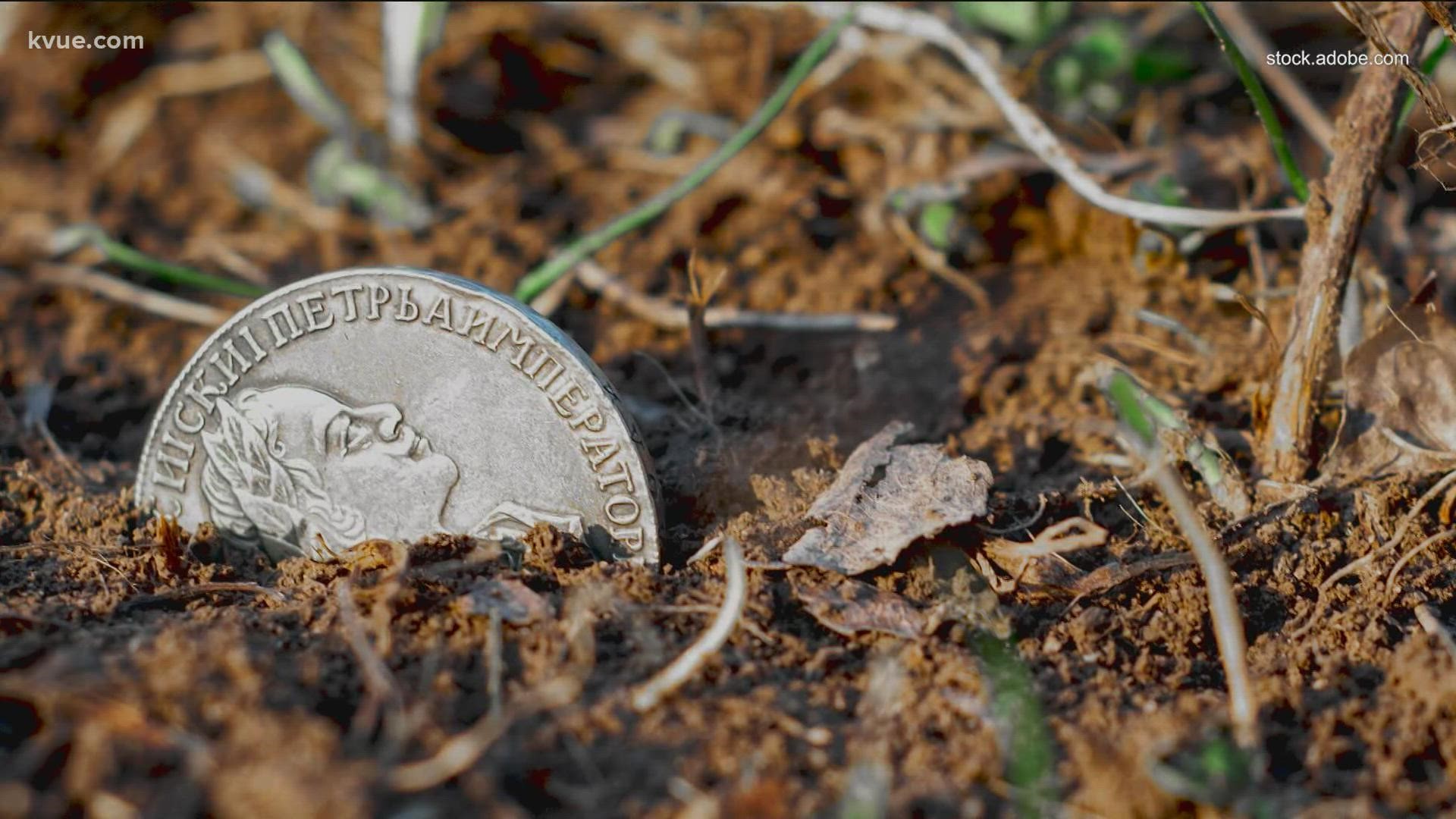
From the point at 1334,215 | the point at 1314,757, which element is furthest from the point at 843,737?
the point at 1334,215

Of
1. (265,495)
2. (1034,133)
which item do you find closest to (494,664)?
(265,495)

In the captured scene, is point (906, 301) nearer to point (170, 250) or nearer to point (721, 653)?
point (721, 653)

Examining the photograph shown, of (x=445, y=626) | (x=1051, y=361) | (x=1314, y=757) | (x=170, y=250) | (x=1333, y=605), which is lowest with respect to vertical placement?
(x=1314, y=757)

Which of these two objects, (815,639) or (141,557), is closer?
(815,639)

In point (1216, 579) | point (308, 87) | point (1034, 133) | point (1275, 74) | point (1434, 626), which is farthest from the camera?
point (308, 87)

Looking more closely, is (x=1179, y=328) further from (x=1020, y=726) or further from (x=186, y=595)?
(x=186, y=595)

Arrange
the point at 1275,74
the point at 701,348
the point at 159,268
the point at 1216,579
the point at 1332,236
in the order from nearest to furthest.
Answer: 1. the point at 1216,579
2. the point at 1332,236
3. the point at 701,348
4. the point at 159,268
5. the point at 1275,74

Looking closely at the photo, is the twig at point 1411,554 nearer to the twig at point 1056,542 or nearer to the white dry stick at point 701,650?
the twig at point 1056,542
